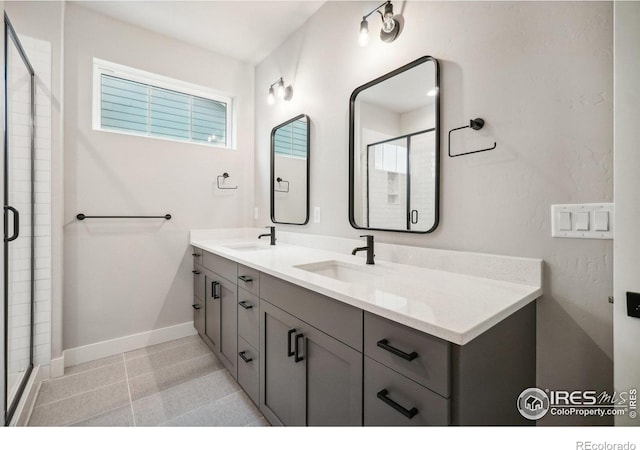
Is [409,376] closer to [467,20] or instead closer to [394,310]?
[394,310]

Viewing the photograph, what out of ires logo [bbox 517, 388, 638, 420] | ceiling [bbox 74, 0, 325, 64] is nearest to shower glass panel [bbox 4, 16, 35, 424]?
ceiling [bbox 74, 0, 325, 64]

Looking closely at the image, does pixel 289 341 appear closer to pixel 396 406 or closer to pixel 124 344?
pixel 396 406

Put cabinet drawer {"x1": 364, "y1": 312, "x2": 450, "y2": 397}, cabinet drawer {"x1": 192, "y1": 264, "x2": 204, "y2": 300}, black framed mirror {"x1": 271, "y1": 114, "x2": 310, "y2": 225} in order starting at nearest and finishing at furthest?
cabinet drawer {"x1": 364, "y1": 312, "x2": 450, "y2": 397} < black framed mirror {"x1": 271, "y1": 114, "x2": 310, "y2": 225} < cabinet drawer {"x1": 192, "y1": 264, "x2": 204, "y2": 300}

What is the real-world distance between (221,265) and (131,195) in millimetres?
1035

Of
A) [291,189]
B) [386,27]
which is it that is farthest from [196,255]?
[386,27]

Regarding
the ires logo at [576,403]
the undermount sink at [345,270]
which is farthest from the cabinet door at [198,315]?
the ires logo at [576,403]

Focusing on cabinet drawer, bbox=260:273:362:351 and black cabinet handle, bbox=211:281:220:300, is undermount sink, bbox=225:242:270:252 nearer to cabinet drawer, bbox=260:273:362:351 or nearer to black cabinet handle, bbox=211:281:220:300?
black cabinet handle, bbox=211:281:220:300

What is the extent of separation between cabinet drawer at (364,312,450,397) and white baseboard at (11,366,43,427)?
176cm

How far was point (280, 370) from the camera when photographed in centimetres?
135


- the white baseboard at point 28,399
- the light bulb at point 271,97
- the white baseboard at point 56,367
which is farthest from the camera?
the light bulb at point 271,97

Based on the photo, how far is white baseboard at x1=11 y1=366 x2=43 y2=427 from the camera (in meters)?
1.43

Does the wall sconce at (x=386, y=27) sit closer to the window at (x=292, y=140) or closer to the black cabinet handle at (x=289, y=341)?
the window at (x=292, y=140)

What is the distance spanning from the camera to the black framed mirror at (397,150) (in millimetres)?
1451

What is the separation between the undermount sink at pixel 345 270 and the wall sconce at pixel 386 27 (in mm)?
1256
